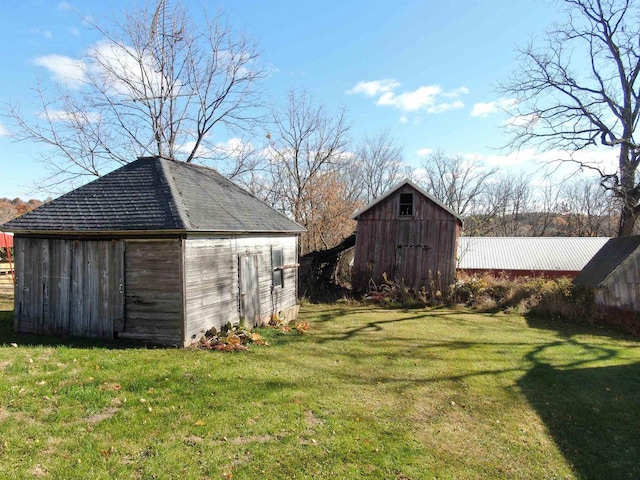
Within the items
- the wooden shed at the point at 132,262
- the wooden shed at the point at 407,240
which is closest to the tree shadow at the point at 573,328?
the wooden shed at the point at 407,240

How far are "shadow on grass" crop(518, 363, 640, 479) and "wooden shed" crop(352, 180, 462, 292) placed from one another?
978 cm

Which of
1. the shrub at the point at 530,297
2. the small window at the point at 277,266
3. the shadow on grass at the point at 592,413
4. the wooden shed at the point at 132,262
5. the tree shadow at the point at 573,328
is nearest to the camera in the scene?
the shadow on grass at the point at 592,413

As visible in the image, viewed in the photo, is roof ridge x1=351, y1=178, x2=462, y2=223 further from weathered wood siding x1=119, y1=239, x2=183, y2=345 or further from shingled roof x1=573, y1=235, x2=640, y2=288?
weathered wood siding x1=119, y1=239, x2=183, y2=345

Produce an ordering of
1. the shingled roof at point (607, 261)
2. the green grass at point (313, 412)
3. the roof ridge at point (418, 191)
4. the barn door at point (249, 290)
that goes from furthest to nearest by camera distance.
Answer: the roof ridge at point (418, 191) → the shingled roof at point (607, 261) → the barn door at point (249, 290) → the green grass at point (313, 412)

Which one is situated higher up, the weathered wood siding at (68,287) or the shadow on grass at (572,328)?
the weathered wood siding at (68,287)

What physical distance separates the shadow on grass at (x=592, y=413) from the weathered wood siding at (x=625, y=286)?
513cm

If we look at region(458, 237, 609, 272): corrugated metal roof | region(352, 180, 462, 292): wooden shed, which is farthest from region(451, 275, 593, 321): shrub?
region(458, 237, 609, 272): corrugated metal roof

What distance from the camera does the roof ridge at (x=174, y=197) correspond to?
8.69 m

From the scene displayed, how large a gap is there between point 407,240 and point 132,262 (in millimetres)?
13119

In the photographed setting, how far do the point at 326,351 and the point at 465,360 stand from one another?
328 cm

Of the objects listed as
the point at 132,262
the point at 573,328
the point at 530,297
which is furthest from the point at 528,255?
the point at 132,262

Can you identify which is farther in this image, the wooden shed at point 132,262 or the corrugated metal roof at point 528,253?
the corrugated metal roof at point 528,253

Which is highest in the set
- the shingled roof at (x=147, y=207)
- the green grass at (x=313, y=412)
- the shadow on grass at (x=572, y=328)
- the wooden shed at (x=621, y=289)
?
the shingled roof at (x=147, y=207)

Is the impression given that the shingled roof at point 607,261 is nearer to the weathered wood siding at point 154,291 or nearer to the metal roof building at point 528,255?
the metal roof building at point 528,255
